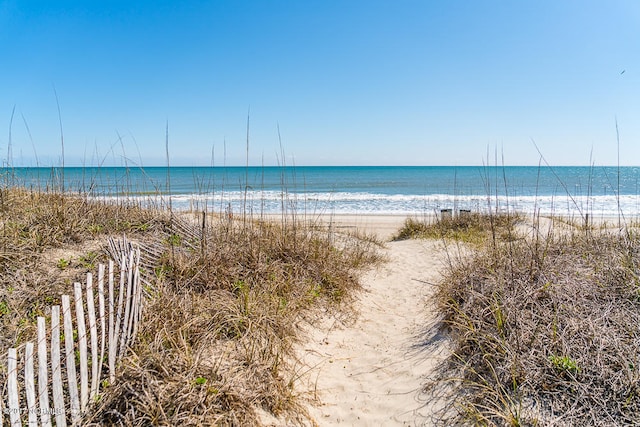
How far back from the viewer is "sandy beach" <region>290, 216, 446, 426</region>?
9.59ft

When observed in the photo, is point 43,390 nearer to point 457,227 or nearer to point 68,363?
point 68,363

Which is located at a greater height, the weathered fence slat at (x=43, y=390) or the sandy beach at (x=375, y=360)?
the weathered fence slat at (x=43, y=390)

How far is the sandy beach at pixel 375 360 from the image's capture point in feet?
9.59

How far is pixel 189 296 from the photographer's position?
3729 millimetres

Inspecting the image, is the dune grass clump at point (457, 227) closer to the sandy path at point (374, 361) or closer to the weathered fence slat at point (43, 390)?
the sandy path at point (374, 361)

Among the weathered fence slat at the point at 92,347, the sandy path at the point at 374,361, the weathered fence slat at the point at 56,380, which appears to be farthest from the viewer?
the sandy path at the point at 374,361

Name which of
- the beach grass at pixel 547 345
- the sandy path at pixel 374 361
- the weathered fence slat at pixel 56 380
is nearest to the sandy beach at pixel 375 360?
the sandy path at pixel 374 361

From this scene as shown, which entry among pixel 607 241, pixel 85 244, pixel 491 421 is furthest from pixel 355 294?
pixel 85 244

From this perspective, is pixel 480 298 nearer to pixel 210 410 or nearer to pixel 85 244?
pixel 210 410

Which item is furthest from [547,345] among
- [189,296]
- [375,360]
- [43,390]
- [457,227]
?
[457,227]

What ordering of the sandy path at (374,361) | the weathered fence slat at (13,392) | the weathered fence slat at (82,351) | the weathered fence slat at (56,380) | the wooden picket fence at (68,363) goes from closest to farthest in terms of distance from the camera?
the weathered fence slat at (13,392) → the wooden picket fence at (68,363) → the weathered fence slat at (56,380) → the weathered fence slat at (82,351) → the sandy path at (374,361)

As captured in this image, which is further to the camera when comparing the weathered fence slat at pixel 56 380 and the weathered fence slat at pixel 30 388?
the weathered fence slat at pixel 56 380

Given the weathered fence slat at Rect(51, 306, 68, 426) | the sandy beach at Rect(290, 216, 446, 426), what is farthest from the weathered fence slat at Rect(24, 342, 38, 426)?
the sandy beach at Rect(290, 216, 446, 426)

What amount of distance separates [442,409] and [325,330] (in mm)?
1722
